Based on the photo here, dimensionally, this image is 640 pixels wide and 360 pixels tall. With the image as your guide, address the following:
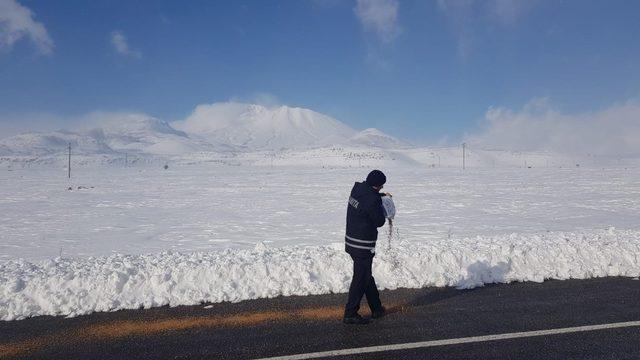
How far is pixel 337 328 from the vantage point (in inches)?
229

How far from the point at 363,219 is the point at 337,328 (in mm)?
1447

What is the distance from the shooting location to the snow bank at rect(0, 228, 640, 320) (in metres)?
6.82

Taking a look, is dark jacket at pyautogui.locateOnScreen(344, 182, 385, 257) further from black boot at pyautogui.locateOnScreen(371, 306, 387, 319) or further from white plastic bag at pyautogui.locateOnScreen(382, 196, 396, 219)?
black boot at pyautogui.locateOnScreen(371, 306, 387, 319)

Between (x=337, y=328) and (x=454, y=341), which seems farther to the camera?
(x=337, y=328)

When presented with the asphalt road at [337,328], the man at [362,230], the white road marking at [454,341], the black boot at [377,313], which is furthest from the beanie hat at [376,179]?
the white road marking at [454,341]

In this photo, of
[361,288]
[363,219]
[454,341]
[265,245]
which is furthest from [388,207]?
[265,245]

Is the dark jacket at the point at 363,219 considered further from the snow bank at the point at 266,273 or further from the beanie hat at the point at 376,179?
the snow bank at the point at 266,273

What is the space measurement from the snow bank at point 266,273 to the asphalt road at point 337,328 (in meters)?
0.35

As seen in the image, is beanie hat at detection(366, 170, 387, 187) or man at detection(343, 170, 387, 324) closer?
man at detection(343, 170, 387, 324)

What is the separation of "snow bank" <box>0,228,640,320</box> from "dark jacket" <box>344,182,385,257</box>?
5.70 feet

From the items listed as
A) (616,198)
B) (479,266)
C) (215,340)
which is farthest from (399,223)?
(616,198)

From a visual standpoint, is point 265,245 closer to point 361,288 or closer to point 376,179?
point 361,288

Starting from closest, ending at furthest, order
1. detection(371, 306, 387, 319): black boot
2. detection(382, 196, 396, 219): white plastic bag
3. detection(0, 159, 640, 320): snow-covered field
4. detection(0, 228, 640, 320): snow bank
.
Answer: detection(382, 196, 396, 219): white plastic bag < detection(371, 306, 387, 319): black boot < detection(0, 228, 640, 320): snow bank < detection(0, 159, 640, 320): snow-covered field

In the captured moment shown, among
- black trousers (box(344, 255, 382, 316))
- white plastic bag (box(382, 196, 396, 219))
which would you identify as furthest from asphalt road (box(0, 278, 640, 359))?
white plastic bag (box(382, 196, 396, 219))
